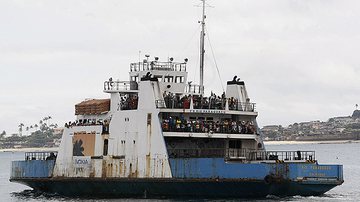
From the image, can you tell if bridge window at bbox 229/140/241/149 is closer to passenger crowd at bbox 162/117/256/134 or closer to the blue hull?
passenger crowd at bbox 162/117/256/134

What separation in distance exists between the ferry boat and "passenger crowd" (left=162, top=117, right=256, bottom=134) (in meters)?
0.04

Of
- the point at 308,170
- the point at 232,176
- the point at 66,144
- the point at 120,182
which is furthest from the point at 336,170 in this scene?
the point at 66,144

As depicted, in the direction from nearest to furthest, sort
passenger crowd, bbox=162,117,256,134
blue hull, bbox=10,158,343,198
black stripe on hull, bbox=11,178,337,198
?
blue hull, bbox=10,158,343,198 → black stripe on hull, bbox=11,178,337,198 → passenger crowd, bbox=162,117,256,134

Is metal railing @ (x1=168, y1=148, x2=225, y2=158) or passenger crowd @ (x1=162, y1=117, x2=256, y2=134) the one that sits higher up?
passenger crowd @ (x1=162, y1=117, x2=256, y2=134)

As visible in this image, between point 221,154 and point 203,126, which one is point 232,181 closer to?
point 221,154

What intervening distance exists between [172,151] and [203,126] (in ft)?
5.41

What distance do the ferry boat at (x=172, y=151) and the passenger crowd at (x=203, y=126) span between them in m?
0.04

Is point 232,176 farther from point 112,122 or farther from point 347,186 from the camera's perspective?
point 347,186

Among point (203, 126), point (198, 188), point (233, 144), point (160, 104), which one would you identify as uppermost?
point (160, 104)

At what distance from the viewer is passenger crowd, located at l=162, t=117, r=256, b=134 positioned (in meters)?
44.3

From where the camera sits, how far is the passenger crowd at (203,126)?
44.3 meters

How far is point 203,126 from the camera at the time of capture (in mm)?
44688

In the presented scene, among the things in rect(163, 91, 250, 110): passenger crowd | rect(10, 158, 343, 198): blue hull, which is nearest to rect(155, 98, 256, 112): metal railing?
rect(163, 91, 250, 110): passenger crowd

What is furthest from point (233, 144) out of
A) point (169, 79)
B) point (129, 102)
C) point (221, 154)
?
point (129, 102)
